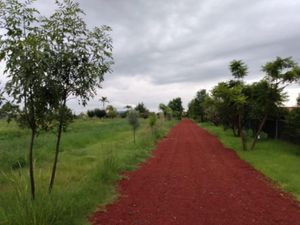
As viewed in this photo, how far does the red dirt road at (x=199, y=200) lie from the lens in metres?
7.41

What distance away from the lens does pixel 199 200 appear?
8953 mm

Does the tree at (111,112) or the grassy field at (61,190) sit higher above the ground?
the tree at (111,112)

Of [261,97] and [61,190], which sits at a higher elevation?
[261,97]

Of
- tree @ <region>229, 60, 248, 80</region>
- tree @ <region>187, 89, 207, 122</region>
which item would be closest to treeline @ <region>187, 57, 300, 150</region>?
tree @ <region>229, 60, 248, 80</region>

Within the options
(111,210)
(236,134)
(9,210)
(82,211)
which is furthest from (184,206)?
(236,134)

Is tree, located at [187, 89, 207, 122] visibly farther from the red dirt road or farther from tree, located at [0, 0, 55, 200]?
tree, located at [0, 0, 55, 200]

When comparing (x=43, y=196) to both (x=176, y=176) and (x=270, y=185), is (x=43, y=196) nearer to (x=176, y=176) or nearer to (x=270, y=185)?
(x=176, y=176)

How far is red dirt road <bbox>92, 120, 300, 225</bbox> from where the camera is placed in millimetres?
7407

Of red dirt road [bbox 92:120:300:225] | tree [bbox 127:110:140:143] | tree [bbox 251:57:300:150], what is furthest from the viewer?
tree [bbox 127:110:140:143]

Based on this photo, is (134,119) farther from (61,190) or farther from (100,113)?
(100,113)

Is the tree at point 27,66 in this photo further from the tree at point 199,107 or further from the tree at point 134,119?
the tree at point 199,107

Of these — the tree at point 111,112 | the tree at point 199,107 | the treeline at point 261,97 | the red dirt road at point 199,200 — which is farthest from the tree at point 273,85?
the tree at point 111,112

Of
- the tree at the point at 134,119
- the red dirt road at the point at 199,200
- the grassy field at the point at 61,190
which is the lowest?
the red dirt road at the point at 199,200

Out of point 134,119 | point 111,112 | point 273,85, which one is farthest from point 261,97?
point 111,112
